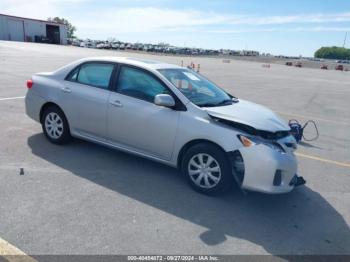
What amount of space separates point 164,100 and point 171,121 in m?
0.30

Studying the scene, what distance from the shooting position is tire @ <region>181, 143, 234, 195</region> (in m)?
3.96

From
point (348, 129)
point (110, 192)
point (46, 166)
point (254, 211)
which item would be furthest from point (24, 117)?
point (348, 129)

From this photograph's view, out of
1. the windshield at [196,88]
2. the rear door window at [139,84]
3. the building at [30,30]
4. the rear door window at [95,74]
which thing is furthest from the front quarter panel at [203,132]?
the building at [30,30]

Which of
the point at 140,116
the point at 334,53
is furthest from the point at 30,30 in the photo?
the point at 334,53

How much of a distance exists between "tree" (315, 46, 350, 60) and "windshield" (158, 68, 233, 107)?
181 metres

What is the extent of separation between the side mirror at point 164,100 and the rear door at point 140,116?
0.41 feet

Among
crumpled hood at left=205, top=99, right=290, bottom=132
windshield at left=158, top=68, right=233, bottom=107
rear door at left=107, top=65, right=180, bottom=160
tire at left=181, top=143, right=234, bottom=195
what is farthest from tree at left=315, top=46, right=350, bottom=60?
tire at left=181, top=143, right=234, bottom=195

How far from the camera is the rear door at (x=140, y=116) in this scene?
429cm

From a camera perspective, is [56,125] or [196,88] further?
[56,125]

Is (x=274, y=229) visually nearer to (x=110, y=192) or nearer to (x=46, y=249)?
(x=110, y=192)

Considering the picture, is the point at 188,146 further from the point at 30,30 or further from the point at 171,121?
the point at 30,30

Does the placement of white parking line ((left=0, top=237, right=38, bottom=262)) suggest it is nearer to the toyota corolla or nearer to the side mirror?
the toyota corolla

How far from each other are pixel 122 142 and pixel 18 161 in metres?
1.57

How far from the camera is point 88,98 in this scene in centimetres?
492
